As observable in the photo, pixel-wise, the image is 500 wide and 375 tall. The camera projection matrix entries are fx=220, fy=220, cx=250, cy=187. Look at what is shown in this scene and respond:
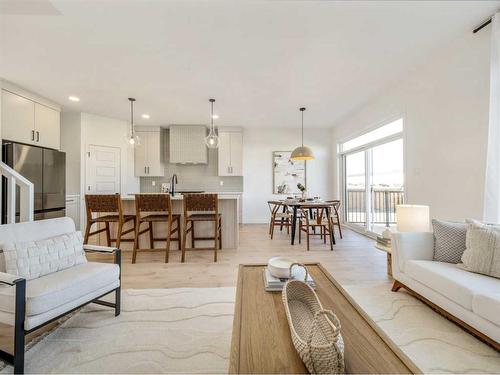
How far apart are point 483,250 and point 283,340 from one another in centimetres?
171

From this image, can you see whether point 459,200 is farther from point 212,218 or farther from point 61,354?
point 61,354

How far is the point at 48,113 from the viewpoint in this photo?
389 centimetres

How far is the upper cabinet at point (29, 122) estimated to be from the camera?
325 centimetres

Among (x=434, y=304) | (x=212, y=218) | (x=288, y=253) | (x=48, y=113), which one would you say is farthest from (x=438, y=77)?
(x=48, y=113)

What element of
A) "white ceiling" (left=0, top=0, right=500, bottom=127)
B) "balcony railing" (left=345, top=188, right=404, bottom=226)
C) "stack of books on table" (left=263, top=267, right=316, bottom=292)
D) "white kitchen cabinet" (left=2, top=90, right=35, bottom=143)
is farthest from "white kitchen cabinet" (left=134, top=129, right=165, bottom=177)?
"stack of books on table" (left=263, top=267, right=316, bottom=292)

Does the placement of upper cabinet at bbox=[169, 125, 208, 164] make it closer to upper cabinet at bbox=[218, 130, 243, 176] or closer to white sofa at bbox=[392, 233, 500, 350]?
upper cabinet at bbox=[218, 130, 243, 176]

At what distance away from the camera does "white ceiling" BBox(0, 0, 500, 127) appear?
1898 millimetres

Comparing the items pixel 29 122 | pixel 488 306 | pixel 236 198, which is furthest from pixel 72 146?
pixel 488 306

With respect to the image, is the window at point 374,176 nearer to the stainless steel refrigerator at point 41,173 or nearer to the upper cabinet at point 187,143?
the upper cabinet at point 187,143

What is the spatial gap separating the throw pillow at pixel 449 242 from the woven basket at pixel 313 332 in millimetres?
1496

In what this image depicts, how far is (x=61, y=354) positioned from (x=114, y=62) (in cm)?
295

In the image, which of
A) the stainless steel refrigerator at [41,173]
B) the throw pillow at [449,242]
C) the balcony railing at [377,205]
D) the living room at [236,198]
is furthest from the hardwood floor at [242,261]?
the stainless steel refrigerator at [41,173]

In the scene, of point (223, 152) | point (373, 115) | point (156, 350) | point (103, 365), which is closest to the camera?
point (103, 365)

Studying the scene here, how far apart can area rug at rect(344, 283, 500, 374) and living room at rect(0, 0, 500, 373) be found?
1 cm
